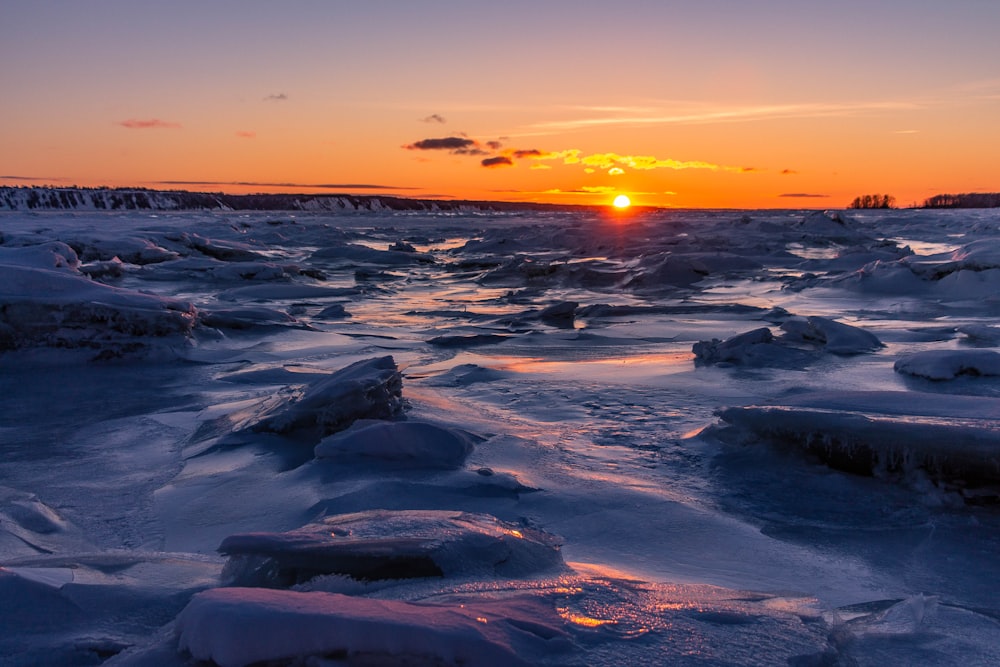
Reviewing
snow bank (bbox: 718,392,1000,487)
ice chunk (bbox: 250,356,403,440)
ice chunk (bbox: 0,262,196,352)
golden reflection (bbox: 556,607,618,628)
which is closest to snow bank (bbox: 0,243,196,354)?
ice chunk (bbox: 0,262,196,352)

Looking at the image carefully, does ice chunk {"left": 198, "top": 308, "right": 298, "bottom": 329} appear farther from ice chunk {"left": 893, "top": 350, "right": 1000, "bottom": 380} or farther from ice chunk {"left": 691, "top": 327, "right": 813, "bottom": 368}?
ice chunk {"left": 893, "top": 350, "right": 1000, "bottom": 380}

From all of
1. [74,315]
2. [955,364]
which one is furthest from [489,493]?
[74,315]

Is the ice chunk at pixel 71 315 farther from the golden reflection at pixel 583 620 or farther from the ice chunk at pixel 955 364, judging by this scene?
the ice chunk at pixel 955 364

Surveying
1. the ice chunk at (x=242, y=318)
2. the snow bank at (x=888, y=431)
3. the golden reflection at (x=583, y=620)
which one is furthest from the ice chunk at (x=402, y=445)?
the ice chunk at (x=242, y=318)

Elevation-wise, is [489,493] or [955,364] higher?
[955,364]

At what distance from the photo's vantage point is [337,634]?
1.04 meters

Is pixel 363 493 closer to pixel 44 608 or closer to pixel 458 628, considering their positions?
pixel 44 608

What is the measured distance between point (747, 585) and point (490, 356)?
9.81 ft

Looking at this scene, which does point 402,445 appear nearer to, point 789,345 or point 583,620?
point 583,620

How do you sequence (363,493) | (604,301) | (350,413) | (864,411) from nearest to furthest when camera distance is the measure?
(363,493) → (864,411) → (350,413) → (604,301)

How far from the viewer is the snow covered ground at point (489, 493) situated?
1.20m

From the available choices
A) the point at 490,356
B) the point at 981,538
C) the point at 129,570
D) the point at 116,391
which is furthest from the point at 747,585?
the point at 116,391

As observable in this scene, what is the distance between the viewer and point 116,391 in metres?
3.72

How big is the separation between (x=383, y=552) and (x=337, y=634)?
0.36m
